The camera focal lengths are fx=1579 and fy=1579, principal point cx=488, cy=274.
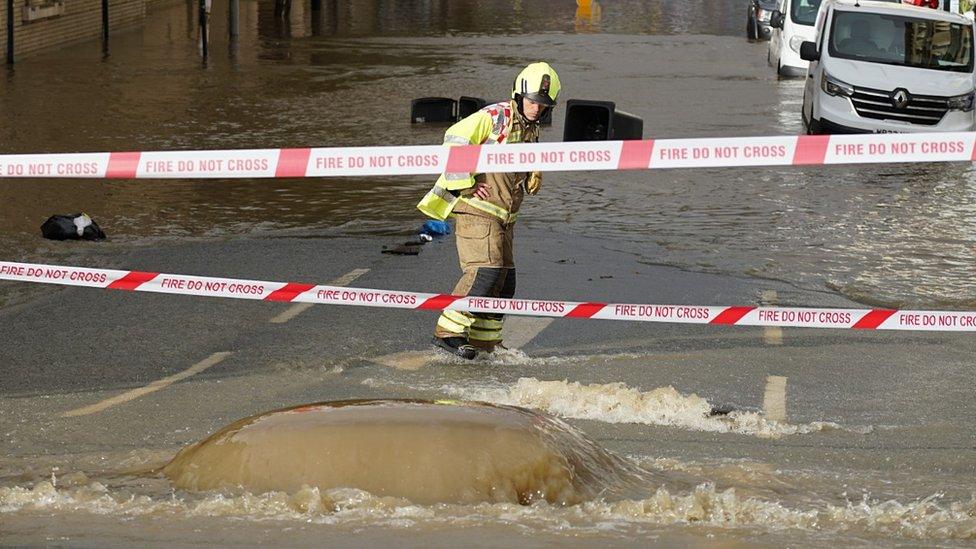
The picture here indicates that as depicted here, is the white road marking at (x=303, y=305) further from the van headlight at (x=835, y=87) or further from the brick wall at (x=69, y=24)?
the brick wall at (x=69, y=24)

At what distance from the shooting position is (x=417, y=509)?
18.5 ft

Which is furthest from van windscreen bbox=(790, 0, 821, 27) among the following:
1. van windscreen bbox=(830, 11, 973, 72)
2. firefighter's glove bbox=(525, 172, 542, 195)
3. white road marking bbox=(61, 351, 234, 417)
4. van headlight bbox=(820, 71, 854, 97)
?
white road marking bbox=(61, 351, 234, 417)

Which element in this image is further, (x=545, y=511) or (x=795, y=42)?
(x=795, y=42)


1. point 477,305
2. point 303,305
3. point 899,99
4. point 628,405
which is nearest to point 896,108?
point 899,99

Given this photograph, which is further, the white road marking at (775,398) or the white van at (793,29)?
the white van at (793,29)

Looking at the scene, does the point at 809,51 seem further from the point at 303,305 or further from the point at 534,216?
the point at 303,305

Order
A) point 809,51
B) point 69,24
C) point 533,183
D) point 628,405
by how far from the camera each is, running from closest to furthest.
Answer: point 628,405 → point 533,183 → point 809,51 → point 69,24

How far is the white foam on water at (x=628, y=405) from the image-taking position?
7.77 meters

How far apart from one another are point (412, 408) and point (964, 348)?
4898 millimetres

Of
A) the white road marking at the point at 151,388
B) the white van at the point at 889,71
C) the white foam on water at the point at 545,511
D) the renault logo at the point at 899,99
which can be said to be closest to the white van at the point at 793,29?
the white van at the point at 889,71

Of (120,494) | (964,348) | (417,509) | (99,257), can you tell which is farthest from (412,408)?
(99,257)

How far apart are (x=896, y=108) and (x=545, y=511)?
52.1 ft

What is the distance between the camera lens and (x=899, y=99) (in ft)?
67.0

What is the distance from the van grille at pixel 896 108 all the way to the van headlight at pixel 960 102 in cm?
6
